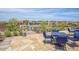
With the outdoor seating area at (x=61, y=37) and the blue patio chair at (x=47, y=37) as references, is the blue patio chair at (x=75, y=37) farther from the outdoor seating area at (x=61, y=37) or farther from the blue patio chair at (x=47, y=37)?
the blue patio chair at (x=47, y=37)

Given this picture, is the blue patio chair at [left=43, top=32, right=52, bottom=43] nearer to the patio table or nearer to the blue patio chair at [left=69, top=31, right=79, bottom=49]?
the patio table

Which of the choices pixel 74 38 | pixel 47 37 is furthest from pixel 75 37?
pixel 47 37

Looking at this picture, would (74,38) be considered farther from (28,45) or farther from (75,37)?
(28,45)

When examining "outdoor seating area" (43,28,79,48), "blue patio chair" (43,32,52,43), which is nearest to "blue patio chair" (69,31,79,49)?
"outdoor seating area" (43,28,79,48)

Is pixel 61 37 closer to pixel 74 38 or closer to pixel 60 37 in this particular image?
pixel 60 37

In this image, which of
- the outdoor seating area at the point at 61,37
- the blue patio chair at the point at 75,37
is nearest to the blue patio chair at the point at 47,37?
the outdoor seating area at the point at 61,37

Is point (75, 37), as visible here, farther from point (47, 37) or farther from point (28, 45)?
point (28, 45)

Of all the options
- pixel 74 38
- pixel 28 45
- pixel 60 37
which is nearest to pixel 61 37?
pixel 60 37

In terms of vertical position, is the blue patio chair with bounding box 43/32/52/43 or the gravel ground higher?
the blue patio chair with bounding box 43/32/52/43

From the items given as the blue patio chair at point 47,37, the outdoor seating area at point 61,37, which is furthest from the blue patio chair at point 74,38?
the blue patio chair at point 47,37

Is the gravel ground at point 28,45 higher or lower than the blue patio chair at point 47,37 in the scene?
lower
